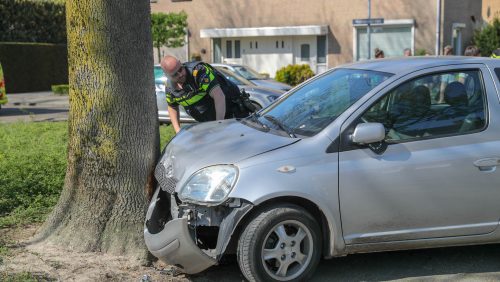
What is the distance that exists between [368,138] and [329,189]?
0.47 meters

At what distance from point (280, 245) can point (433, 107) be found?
66.6 inches

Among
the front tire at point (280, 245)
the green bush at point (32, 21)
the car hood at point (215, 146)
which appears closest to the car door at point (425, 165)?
the front tire at point (280, 245)

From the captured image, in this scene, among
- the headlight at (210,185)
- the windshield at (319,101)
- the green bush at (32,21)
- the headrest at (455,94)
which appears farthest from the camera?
Answer: the green bush at (32,21)

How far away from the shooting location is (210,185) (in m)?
4.11

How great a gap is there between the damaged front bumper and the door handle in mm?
1826

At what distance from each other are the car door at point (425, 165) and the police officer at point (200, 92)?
2.07 metres

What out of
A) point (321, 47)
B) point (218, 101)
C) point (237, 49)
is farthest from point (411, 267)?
point (237, 49)

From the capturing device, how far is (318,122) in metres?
4.57

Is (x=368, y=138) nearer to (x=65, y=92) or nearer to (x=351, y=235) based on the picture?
(x=351, y=235)

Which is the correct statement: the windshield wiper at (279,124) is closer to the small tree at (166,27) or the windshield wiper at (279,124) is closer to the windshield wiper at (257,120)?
the windshield wiper at (257,120)

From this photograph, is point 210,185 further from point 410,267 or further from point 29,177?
point 29,177

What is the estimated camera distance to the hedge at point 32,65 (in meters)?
25.6

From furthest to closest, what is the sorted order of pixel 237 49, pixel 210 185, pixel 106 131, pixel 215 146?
pixel 237 49, pixel 106 131, pixel 215 146, pixel 210 185

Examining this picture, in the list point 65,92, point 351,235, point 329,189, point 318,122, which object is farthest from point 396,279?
point 65,92
